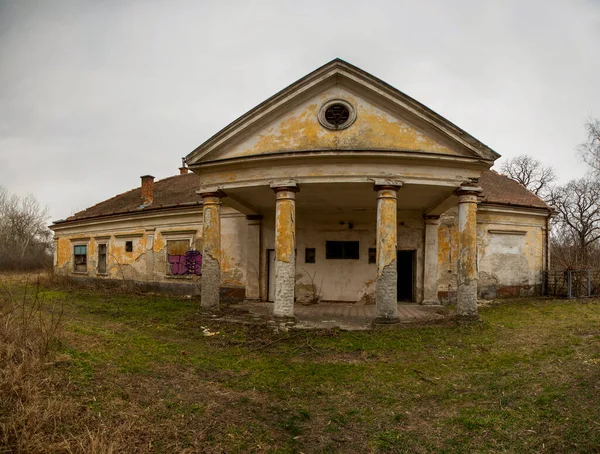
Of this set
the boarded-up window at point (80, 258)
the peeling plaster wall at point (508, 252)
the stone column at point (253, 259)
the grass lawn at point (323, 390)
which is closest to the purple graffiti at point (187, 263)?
the stone column at point (253, 259)

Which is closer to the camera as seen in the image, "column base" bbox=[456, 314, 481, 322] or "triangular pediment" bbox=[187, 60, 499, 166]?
"triangular pediment" bbox=[187, 60, 499, 166]

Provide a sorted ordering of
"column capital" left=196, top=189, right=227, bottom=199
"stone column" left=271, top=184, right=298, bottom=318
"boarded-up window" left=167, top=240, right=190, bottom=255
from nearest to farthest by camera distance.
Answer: "stone column" left=271, top=184, right=298, bottom=318
"column capital" left=196, top=189, right=227, bottom=199
"boarded-up window" left=167, top=240, right=190, bottom=255

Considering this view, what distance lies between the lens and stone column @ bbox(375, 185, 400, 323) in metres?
8.64

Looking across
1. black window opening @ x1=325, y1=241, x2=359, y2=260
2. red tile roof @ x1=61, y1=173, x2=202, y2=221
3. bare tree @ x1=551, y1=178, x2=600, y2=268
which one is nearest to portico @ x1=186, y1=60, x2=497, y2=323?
black window opening @ x1=325, y1=241, x2=359, y2=260

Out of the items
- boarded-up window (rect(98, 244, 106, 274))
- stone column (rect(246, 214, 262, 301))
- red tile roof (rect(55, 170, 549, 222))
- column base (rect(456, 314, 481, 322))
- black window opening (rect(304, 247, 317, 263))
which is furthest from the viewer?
boarded-up window (rect(98, 244, 106, 274))

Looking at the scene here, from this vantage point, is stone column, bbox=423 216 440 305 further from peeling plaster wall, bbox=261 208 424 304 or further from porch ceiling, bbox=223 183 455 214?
porch ceiling, bbox=223 183 455 214

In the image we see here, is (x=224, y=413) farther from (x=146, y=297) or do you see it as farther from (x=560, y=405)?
(x=146, y=297)

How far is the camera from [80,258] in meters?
20.8

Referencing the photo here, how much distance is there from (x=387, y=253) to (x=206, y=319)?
15.7 ft

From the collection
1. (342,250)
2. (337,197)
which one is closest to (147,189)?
(342,250)

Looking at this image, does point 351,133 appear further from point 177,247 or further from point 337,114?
point 177,247

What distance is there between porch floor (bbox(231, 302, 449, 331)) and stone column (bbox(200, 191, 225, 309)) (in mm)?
1212

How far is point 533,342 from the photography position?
7.65 metres

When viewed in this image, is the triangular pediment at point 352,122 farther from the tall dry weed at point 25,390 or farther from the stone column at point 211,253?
the tall dry weed at point 25,390
